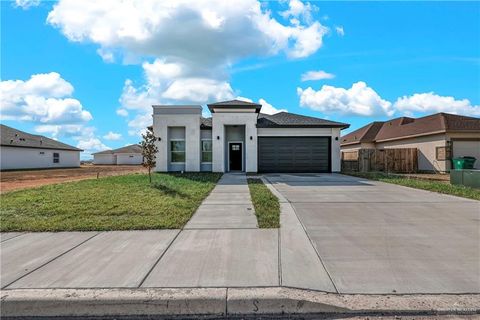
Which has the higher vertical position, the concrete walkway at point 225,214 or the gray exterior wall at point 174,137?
the gray exterior wall at point 174,137

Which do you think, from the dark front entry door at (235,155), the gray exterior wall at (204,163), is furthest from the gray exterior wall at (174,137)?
the dark front entry door at (235,155)

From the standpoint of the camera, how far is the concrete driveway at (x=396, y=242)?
3.91 metres

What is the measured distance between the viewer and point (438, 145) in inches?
906

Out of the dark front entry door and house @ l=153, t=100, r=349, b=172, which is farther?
the dark front entry door

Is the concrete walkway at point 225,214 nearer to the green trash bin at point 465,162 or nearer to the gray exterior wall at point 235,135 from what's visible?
the gray exterior wall at point 235,135

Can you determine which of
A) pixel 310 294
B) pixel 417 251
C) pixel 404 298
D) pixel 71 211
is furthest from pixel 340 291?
pixel 71 211

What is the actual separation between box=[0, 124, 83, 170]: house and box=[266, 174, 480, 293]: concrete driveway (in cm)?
3576

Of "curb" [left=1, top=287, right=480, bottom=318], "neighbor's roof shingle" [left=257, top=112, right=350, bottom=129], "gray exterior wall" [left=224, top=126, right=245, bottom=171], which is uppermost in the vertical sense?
"neighbor's roof shingle" [left=257, top=112, right=350, bottom=129]

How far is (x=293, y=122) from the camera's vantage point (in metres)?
22.6

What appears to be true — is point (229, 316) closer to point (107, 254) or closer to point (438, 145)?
point (107, 254)

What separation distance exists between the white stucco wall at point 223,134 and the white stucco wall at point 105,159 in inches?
1827

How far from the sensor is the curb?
11.0ft

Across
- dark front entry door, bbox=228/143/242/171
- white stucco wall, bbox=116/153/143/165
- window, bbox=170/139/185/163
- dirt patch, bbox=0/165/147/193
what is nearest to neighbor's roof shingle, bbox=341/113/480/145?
dark front entry door, bbox=228/143/242/171

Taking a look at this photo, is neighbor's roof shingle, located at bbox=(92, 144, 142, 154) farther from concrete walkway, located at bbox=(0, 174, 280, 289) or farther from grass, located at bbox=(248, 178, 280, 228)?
concrete walkway, located at bbox=(0, 174, 280, 289)
